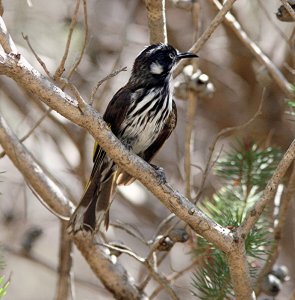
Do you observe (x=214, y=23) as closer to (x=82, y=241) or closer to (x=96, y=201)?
(x=96, y=201)

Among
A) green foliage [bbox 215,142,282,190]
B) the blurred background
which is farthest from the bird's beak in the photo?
the blurred background

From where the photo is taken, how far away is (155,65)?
4.19 meters

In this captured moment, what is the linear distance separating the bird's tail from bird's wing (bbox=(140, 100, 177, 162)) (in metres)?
0.27

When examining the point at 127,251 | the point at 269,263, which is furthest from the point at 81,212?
the point at 269,263

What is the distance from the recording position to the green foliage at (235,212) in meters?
3.26

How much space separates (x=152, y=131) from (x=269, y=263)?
96 cm

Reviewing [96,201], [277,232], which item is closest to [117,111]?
[96,201]

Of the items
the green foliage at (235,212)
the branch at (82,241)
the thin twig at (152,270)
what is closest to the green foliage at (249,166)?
the green foliage at (235,212)

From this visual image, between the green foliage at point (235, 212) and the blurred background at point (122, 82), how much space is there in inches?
54.0

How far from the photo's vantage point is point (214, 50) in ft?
18.7

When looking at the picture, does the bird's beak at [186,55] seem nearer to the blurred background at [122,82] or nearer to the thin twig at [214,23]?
the thin twig at [214,23]

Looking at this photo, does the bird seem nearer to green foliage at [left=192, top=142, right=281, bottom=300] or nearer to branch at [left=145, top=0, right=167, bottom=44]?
branch at [left=145, top=0, right=167, bottom=44]

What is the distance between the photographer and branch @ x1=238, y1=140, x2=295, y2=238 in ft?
9.33

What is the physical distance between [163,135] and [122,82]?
5.52 feet
